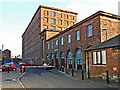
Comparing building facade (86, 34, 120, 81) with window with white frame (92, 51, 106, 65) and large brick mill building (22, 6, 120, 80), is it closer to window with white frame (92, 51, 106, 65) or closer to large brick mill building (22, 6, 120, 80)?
window with white frame (92, 51, 106, 65)

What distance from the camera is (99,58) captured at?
40.2 feet

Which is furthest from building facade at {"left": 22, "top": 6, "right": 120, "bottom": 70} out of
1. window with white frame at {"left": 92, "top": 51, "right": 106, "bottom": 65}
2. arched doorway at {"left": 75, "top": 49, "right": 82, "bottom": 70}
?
window with white frame at {"left": 92, "top": 51, "right": 106, "bottom": 65}

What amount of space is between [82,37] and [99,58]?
9239 millimetres

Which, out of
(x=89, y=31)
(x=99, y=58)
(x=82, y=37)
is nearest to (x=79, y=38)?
(x=82, y=37)

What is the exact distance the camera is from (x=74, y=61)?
23.6m

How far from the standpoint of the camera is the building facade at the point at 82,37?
699 inches

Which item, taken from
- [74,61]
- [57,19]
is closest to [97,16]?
[74,61]

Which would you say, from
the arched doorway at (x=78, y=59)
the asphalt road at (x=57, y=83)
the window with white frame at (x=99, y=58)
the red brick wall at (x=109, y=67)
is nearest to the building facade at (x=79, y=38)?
the arched doorway at (x=78, y=59)

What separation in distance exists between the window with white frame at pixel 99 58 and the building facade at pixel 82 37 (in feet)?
12.4

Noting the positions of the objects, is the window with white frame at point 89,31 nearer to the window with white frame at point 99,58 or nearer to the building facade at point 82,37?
the building facade at point 82,37

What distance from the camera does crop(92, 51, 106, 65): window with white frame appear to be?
11.8m

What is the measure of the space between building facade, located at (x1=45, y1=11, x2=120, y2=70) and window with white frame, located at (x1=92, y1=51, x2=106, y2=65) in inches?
149

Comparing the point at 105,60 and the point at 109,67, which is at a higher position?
the point at 105,60

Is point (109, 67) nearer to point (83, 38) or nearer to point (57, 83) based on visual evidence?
point (57, 83)
